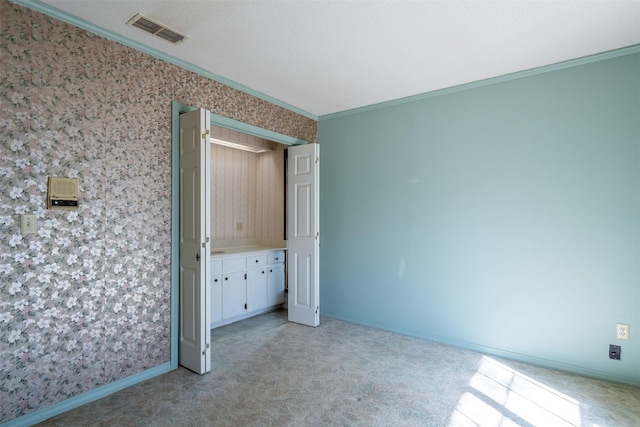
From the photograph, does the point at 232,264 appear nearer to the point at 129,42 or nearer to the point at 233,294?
the point at 233,294

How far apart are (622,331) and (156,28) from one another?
418 centimetres

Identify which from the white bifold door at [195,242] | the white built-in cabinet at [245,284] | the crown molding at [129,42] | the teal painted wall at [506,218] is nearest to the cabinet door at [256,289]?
the white built-in cabinet at [245,284]

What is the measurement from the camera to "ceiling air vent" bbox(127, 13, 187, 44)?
2.23 metres

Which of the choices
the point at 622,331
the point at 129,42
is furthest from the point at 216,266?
the point at 622,331

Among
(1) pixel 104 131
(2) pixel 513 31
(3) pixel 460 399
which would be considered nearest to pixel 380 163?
(2) pixel 513 31

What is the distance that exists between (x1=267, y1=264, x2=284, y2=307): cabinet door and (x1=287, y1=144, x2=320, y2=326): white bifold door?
20.7 inches

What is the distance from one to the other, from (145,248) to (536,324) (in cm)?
340

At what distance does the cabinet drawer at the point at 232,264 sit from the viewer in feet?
12.8

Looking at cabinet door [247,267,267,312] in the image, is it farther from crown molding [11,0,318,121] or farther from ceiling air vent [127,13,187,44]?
ceiling air vent [127,13,187,44]

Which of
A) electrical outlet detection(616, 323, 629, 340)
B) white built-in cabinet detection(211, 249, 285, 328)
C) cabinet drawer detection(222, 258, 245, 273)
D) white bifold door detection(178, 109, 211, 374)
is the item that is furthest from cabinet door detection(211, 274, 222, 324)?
electrical outlet detection(616, 323, 629, 340)

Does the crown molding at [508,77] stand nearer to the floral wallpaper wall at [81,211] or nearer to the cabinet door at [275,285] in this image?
the floral wallpaper wall at [81,211]

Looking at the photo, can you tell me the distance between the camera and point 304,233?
3.99 meters

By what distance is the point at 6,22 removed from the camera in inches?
Answer: 77.8

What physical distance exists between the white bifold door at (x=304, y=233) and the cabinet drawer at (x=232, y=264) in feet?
2.01
